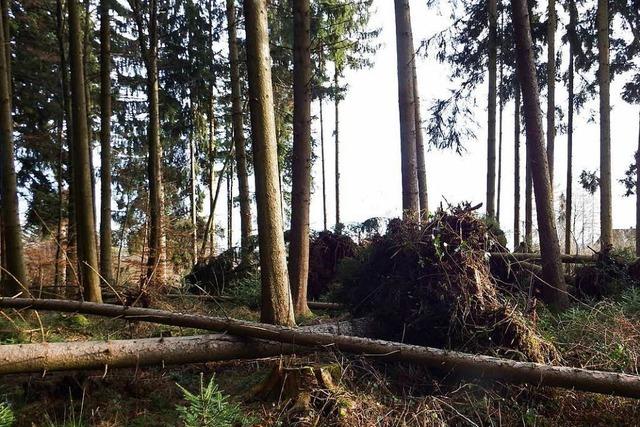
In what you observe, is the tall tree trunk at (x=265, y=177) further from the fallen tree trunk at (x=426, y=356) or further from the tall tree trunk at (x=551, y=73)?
the tall tree trunk at (x=551, y=73)

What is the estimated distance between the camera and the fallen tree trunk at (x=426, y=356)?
3.61m

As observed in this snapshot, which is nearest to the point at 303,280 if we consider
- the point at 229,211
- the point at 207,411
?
the point at 207,411

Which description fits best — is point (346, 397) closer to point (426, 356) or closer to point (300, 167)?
point (426, 356)

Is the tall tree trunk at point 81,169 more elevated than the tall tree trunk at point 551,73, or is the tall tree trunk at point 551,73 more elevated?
the tall tree trunk at point 551,73

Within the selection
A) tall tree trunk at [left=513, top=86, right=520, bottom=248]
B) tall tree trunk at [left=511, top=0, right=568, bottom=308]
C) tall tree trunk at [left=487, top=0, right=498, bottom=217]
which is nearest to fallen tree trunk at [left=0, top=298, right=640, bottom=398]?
tall tree trunk at [left=511, top=0, right=568, bottom=308]

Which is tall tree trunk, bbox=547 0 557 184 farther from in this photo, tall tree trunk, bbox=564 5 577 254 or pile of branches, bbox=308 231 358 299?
pile of branches, bbox=308 231 358 299

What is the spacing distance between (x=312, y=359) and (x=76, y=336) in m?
3.26

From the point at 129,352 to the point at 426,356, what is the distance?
2.61 m

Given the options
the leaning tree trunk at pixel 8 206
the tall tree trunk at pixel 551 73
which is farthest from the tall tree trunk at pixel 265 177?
the tall tree trunk at pixel 551 73

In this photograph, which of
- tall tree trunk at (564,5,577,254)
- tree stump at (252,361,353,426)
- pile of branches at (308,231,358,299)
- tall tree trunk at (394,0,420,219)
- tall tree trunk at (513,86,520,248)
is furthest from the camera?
tall tree trunk at (513,86,520,248)

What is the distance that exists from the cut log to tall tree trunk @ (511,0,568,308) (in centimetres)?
404

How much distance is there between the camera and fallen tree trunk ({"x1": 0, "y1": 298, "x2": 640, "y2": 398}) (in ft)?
11.8

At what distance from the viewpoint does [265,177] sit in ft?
16.8

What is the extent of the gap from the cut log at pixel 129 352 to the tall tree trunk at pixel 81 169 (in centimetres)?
339
